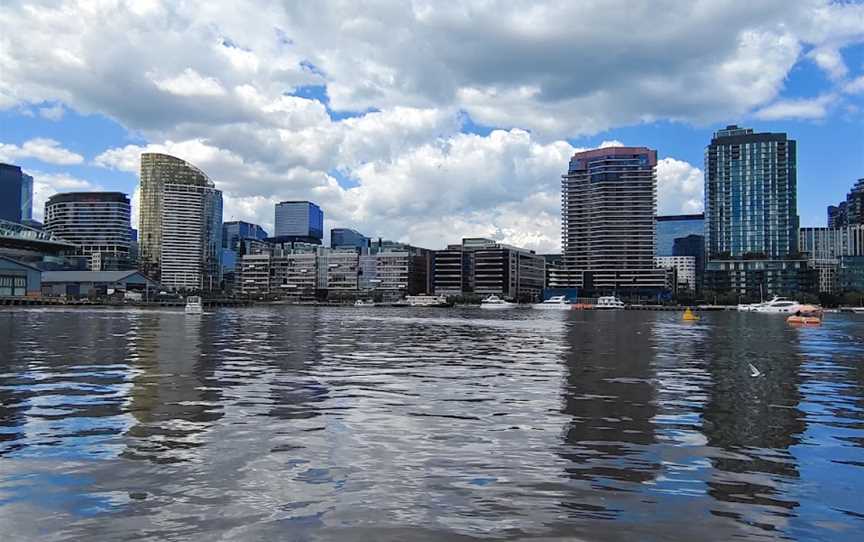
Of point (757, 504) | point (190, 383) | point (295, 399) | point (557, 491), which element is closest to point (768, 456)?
point (757, 504)

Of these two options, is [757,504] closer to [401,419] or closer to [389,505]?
[389,505]

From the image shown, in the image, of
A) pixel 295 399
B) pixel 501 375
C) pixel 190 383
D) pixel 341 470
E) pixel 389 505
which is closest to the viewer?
pixel 389 505

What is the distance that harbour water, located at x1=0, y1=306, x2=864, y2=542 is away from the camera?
10.7 m

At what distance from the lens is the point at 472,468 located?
14.2 m

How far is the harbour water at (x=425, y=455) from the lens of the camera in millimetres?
10711

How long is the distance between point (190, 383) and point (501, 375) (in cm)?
1329

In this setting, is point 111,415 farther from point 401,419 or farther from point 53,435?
point 401,419

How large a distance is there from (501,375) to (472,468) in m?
17.7

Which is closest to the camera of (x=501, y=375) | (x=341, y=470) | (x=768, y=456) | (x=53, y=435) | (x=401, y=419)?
(x=341, y=470)

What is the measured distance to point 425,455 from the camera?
50.3ft

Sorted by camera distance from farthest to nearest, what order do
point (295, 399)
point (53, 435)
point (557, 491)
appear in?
point (295, 399)
point (53, 435)
point (557, 491)

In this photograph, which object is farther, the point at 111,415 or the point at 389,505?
the point at 111,415

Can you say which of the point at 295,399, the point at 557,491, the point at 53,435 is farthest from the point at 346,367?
the point at 557,491

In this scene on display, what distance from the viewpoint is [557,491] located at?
40.9 feet
